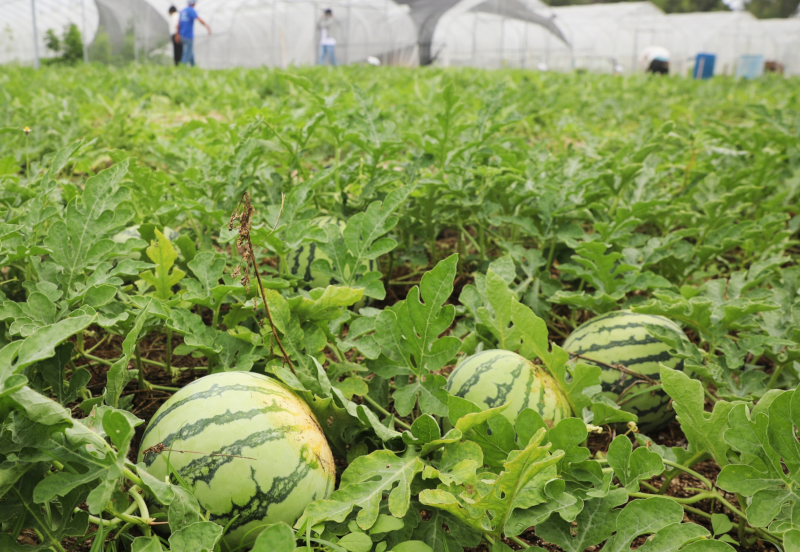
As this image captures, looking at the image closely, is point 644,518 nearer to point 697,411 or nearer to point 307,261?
point 697,411

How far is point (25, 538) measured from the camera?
4.48 feet

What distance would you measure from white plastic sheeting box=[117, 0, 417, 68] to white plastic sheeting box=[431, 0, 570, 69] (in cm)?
548

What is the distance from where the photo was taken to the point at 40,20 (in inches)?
848

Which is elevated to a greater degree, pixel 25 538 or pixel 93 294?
pixel 93 294

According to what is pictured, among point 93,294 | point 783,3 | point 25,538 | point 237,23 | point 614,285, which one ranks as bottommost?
point 25,538

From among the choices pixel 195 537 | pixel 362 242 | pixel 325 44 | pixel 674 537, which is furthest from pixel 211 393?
pixel 325 44

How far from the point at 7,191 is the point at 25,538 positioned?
129 cm

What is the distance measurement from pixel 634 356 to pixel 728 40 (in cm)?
3766

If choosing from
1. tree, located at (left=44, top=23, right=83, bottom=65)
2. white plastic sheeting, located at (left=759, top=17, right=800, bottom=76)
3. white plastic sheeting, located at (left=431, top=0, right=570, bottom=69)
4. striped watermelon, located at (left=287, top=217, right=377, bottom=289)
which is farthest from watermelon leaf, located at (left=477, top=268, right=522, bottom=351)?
white plastic sheeting, located at (left=759, top=17, right=800, bottom=76)

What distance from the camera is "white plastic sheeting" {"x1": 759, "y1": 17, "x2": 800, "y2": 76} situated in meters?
32.8

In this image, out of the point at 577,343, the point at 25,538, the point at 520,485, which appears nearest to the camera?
the point at 520,485

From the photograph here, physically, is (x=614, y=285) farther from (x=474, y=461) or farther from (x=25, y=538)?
(x=25, y=538)

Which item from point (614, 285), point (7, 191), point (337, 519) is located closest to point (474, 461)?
point (337, 519)

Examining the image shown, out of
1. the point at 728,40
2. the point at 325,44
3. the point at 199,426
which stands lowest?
the point at 199,426
